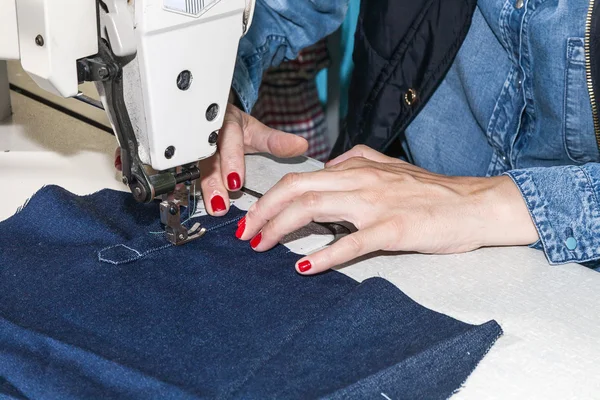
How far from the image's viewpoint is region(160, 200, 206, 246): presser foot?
1.30m

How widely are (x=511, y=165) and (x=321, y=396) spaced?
87 cm

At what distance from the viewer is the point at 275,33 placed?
71.8 inches

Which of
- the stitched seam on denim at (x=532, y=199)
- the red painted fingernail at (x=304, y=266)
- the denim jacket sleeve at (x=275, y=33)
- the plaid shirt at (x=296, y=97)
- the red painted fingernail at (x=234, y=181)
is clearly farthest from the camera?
the plaid shirt at (x=296, y=97)

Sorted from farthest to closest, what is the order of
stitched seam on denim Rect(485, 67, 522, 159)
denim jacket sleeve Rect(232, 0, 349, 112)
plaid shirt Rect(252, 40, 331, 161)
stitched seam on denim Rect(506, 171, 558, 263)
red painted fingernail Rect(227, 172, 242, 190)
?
1. plaid shirt Rect(252, 40, 331, 161)
2. denim jacket sleeve Rect(232, 0, 349, 112)
3. stitched seam on denim Rect(485, 67, 522, 159)
4. red painted fingernail Rect(227, 172, 242, 190)
5. stitched seam on denim Rect(506, 171, 558, 263)

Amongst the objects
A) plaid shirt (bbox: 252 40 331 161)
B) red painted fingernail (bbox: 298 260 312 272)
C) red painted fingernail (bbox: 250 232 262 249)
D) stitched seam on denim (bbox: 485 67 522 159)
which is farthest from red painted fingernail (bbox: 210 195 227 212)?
plaid shirt (bbox: 252 40 331 161)

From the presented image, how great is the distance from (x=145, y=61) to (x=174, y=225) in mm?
310

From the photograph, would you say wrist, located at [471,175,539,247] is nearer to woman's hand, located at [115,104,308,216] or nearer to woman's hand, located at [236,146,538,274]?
woman's hand, located at [236,146,538,274]

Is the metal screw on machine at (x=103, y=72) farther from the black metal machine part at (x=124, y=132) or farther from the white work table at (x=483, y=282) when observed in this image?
the white work table at (x=483, y=282)

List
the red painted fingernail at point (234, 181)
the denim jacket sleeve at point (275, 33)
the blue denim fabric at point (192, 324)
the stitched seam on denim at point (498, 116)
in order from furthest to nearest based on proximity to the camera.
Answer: the denim jacket sleeve at point (275, 33), the stitched seam on denim at point (498, 116), the red painted fingernail at point (234, 181), the blue denim fabric at point (192, 324)

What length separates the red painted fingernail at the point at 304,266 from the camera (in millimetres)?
1274

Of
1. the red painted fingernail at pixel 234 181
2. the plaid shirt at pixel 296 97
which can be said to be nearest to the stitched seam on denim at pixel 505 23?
the red painted fingernail at pixel 234 181

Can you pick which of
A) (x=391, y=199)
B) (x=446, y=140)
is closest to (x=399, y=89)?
(x=446, y=140)

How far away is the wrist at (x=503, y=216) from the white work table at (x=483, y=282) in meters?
0.02

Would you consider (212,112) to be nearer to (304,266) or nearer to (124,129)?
(124,129)
